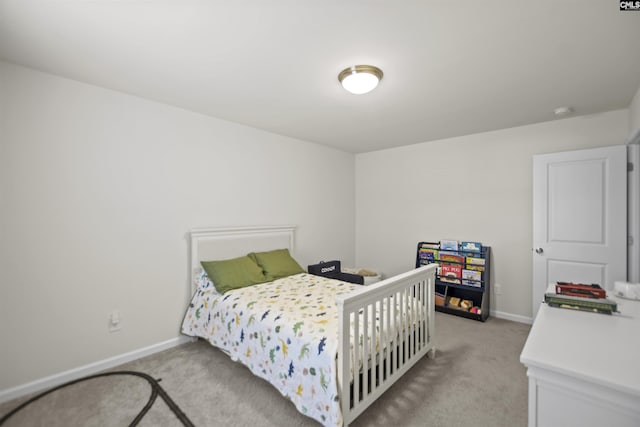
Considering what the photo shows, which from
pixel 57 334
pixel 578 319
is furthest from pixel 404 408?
pixel 57 334

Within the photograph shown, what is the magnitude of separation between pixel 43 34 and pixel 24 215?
126cm

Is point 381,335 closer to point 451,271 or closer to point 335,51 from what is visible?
point 335,51

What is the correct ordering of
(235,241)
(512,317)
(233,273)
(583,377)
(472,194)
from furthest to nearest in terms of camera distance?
1. (472,194)
2. (512,317)
3. (235,241)
4. (233,273)
5. (583,377)

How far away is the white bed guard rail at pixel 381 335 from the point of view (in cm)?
163

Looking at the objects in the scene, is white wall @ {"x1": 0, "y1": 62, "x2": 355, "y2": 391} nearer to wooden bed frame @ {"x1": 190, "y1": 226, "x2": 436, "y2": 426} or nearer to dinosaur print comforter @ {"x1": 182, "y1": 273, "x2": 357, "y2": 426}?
wooden bed frame @ {"x1": 190, "y1": 226, "x2": 436, "y2": 426}

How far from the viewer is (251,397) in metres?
2.04

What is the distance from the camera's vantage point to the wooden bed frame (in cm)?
164

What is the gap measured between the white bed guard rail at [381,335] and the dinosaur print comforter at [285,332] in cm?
11

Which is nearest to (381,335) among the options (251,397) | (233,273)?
(251,397)

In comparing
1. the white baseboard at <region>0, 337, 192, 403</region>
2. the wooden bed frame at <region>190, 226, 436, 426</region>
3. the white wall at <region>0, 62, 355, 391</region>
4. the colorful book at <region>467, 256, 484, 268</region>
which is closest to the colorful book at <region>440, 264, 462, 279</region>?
the colorful book at <region>467, 256, 484, 268</region>

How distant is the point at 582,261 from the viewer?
2977 mm

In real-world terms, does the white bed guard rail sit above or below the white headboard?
below

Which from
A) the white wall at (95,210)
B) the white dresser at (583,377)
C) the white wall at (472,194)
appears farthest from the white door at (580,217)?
the white wall at (95,210)

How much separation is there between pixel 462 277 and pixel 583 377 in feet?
9.27
